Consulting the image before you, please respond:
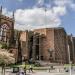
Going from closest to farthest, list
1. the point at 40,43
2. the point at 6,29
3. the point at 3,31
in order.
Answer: the point at 3,31 → the point at 6,29 → the point at 40,43

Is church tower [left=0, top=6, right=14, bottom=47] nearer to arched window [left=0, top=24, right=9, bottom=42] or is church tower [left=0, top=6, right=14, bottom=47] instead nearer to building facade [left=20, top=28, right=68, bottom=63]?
arched window [left=0, top=24, right=9, bottom=42]

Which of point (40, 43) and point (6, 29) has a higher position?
point (6, 29)

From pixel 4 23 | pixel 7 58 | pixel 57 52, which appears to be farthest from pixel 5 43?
pixel 7 58

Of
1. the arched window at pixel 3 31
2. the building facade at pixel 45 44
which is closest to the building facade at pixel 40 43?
the building facade at pixel 45 44

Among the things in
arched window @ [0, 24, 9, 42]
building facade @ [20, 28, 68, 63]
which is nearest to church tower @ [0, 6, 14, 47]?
arched window @ [0, 24, 9, 42]

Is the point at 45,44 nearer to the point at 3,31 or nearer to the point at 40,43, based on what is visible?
the point at 40,43

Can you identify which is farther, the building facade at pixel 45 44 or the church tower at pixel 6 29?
the building facade at pixel 45 44

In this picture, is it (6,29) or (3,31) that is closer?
(3,31)

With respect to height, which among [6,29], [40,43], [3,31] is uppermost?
[6,29]

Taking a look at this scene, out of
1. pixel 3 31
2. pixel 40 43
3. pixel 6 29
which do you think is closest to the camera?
pixel 3 31

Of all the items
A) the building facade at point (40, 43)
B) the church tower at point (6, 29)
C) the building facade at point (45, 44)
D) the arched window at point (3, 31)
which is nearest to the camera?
the arched window at point (3, 31)

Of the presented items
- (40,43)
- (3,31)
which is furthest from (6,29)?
(40,43)

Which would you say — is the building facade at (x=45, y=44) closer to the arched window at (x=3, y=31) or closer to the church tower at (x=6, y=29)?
the church tower at (x=6, y=29)

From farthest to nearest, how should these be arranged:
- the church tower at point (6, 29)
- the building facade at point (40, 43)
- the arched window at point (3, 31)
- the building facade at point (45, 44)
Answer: the building facade at point (45, 44) < the building facade at point (40, 43) < the church tower at point (6, 29) < the arched window at point (3, 31)
